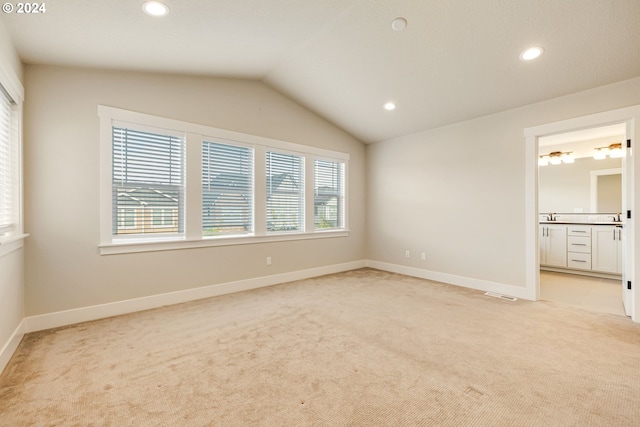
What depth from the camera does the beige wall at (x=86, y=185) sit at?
2773 mm

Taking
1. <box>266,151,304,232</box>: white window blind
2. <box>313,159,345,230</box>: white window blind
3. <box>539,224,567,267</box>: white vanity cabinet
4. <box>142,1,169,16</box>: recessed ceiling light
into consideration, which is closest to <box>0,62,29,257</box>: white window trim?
<box>142,1,169,16</box>: recessed ceiling light

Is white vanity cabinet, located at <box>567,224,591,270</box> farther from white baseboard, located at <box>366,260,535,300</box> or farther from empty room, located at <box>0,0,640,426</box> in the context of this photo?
white baseboard, located at <box>366,260,535,300</box>

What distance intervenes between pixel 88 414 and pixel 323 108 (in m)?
4.48

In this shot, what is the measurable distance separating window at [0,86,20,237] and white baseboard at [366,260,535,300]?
503cm

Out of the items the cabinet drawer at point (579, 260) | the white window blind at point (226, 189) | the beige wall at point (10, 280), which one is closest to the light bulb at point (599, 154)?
the cabinet drawer at point (579, 260)

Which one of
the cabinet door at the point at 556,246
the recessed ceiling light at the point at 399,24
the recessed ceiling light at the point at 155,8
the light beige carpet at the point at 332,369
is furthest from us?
the cabinet door at the point at 556,246

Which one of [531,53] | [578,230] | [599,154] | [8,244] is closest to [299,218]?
[8,244]

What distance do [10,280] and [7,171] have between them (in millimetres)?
924

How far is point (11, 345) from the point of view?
7.60ft

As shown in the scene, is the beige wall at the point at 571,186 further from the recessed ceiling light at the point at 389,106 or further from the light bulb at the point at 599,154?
the recessed ceiling light at the point at 389,106

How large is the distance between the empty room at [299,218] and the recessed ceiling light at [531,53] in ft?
0.21

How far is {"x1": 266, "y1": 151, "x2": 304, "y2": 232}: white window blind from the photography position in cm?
451

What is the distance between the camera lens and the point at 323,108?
475 centimetres

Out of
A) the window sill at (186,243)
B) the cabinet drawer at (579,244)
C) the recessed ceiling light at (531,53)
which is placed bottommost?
the cabinet drawer at (579,244)
